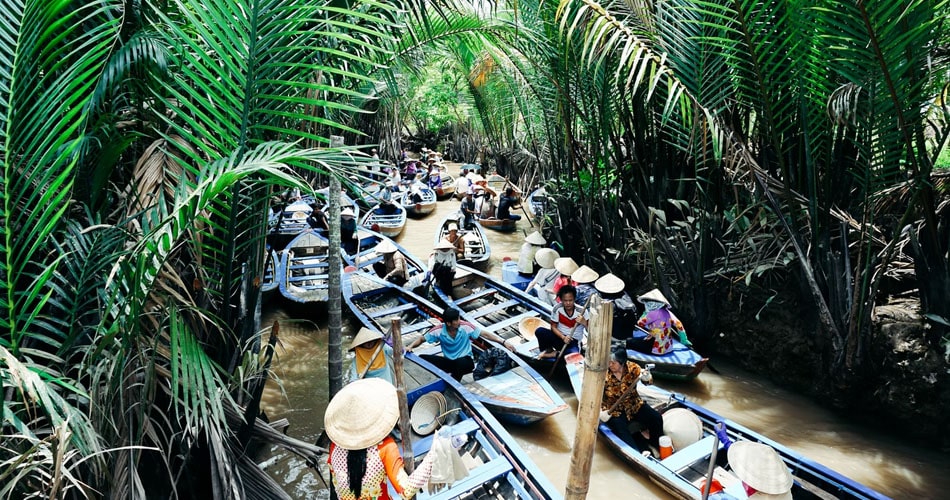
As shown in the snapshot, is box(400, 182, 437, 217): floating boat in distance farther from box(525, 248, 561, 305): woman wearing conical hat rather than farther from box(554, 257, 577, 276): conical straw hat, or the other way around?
box(554, 257, 577, 276): conical straw hat

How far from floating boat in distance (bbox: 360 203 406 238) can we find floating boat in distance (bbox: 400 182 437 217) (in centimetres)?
107

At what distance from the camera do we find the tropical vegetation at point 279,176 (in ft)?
7.42

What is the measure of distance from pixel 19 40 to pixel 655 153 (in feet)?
22.4

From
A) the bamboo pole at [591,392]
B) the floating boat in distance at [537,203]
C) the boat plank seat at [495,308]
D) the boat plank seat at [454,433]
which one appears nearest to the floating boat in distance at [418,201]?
the floating boat in distance at [537,203]

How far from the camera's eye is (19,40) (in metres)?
2.35

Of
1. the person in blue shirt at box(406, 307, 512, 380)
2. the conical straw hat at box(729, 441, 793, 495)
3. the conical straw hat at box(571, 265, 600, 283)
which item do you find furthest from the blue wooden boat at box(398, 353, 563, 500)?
the conical straw hat at box(571, 265, 600, 283)

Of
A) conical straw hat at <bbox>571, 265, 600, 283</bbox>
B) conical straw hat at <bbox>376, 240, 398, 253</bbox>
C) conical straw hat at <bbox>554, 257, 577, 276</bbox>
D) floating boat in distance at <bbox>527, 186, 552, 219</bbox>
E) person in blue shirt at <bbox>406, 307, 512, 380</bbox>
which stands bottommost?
person in blue shirt at <bbox>406, 307, 512, 380</bbox>

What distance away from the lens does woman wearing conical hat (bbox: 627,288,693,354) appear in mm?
6043

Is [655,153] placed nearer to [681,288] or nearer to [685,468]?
[681,288]

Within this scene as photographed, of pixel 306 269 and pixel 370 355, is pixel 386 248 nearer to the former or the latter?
pixel 306 269

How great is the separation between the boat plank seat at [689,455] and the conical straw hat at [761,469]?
1.06 m

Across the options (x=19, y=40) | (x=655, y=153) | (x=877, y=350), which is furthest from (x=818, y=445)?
(x=19, y=40)

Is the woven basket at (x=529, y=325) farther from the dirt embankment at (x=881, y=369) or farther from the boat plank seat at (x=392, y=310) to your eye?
the dirt embankment at (x=881, y=369)

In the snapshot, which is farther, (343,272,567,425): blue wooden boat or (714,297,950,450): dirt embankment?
(343,272,567,425): blue wooden boat
